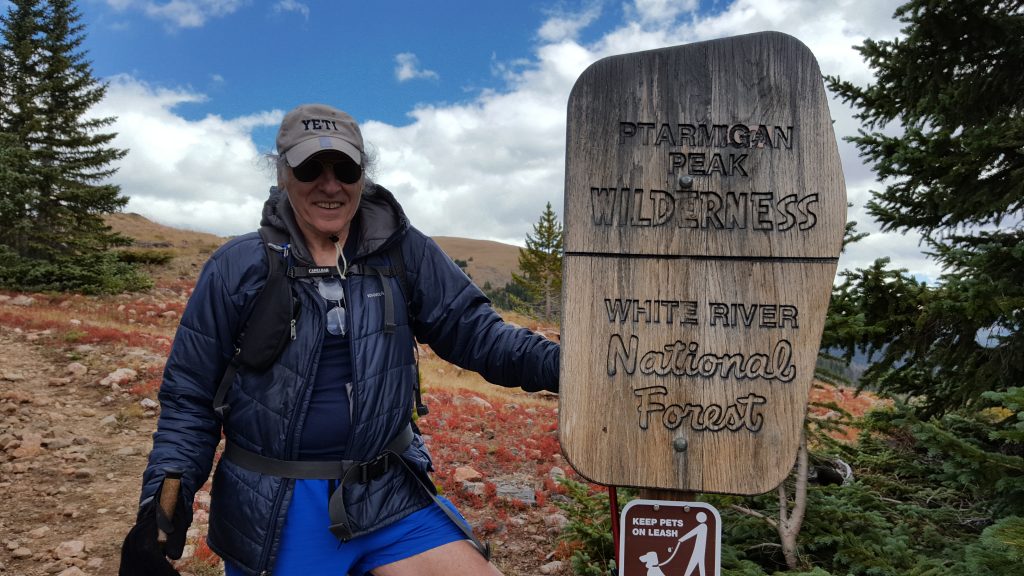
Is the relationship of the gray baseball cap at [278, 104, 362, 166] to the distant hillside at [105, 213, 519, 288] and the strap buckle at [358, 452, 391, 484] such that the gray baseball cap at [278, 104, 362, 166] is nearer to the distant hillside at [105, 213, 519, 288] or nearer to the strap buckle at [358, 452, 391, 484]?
the strap buckle at [358, 452, 391, 484]

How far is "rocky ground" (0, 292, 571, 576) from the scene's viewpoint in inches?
214

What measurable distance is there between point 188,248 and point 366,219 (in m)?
42.6

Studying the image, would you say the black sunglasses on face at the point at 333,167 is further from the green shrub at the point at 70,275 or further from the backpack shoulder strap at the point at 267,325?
the green shrub at the point at 70,275

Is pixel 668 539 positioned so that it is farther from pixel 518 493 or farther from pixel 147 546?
pixel 518 493

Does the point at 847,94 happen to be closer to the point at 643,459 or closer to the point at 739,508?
the point at 739,508

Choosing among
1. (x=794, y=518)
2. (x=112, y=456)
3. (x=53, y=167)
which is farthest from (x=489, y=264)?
(x=794, y=518)

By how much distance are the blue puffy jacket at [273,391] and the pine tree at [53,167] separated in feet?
75.8

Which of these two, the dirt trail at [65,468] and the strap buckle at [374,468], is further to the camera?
the dirt trail at [65,468]

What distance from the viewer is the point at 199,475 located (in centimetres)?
250

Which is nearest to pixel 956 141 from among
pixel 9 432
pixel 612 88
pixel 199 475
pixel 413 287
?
pixel 612 88

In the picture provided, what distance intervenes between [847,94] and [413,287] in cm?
537

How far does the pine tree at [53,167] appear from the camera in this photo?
22.0m

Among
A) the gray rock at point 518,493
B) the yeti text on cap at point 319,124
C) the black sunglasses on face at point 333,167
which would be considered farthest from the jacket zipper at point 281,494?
the gray rock at point 518,493

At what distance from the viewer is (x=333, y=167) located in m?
2.57
